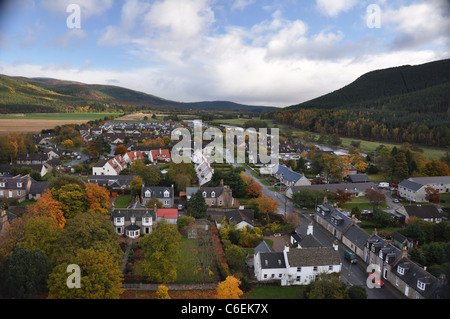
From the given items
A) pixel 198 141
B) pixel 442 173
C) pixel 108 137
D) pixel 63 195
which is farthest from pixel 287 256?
pixel 108 137

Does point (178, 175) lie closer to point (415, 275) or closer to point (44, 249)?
point (44, 249)

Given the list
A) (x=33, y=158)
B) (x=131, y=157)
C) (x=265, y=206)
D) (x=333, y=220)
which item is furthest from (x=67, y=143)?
(x=333, y=220)

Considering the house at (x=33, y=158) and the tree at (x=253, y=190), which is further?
the house at (x=33, y=158)

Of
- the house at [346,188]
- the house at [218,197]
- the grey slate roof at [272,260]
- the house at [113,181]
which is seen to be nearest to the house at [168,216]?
the house at [218,197]

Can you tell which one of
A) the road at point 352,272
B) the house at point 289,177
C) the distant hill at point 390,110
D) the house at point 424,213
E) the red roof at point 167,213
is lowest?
the road at point 352,272

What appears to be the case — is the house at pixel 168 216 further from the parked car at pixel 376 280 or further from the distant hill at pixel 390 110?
the distant hill at pixel 390 110
